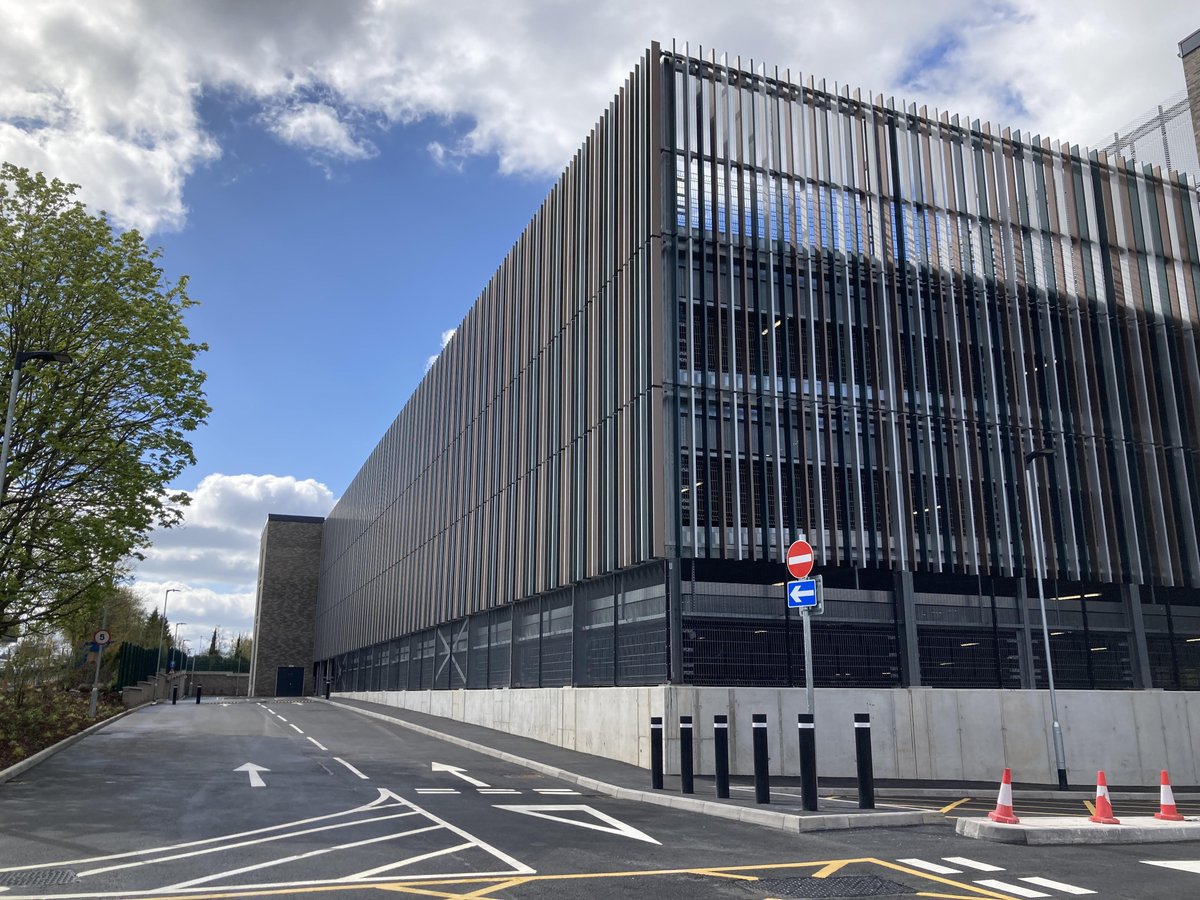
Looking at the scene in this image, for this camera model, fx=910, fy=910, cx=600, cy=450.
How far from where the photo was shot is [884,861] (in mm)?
10320

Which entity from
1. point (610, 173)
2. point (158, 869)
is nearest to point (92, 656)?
point (610, 173)

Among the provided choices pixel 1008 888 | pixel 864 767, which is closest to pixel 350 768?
pixel 864 767

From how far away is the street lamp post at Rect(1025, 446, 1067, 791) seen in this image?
76.4 ft

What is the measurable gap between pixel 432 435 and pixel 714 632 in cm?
3162

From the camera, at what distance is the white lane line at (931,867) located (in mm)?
9773

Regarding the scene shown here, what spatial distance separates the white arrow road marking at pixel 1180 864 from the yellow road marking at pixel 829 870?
3574mm

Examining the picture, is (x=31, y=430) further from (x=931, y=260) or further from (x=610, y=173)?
(x=931, y=260)

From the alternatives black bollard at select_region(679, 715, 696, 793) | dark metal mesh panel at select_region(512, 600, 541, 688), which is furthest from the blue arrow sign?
dark metal mesh panel at select_region(512, 600, 541, 688)

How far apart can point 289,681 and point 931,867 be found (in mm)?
88809

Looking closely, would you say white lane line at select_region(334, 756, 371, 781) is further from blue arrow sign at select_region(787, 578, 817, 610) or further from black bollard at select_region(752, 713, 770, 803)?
blue arrow sign at select_region(787, 578, 817, 610)

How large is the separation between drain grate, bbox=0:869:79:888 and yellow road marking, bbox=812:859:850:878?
7.43 m

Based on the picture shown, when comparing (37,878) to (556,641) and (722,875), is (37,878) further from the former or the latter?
(556,641)

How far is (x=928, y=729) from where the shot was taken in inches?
948

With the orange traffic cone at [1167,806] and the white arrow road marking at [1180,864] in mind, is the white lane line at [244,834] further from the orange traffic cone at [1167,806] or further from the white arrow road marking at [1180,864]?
the orange traffic cone at [1167,806]
